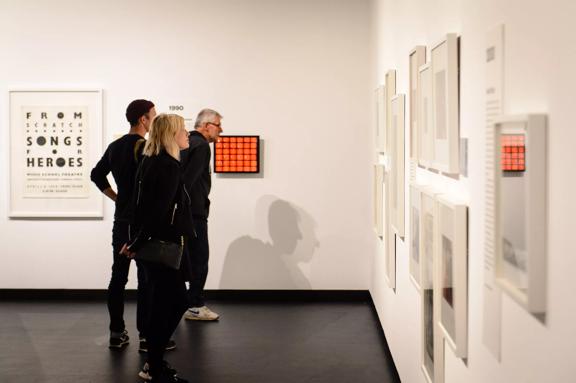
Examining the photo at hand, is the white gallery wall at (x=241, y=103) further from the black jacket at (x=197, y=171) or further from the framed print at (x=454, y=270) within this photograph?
the framed print at (x=454, y=270)

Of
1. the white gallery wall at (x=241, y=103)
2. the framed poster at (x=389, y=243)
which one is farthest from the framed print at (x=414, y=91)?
the white gallery wall at (x=241, y=103)

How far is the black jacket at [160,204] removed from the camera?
397 cm

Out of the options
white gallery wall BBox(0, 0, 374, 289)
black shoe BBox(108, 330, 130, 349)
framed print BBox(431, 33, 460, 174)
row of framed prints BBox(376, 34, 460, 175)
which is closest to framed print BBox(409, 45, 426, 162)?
row of framed prints BBox(376, 34, 460, 175)

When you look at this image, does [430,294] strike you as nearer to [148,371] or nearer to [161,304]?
[161,304]

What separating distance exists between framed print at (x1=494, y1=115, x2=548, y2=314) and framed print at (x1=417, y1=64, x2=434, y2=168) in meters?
0.98

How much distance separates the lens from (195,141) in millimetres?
5535

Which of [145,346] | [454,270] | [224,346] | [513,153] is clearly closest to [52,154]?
[145,346]

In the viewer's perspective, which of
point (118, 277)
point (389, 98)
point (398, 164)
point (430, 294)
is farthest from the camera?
point (118, 277)

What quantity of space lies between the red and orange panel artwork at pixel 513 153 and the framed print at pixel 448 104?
0.63m

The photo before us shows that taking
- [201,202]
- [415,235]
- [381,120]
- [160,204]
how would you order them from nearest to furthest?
1. [415,235]
2. [160,204]
3. [381,120]
4. [201,202]

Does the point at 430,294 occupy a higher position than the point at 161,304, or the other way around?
the point at 430,294

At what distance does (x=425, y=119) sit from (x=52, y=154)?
4.58m

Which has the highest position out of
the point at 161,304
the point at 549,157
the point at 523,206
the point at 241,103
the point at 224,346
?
the point at 241,103

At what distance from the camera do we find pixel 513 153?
1656 millimetres
